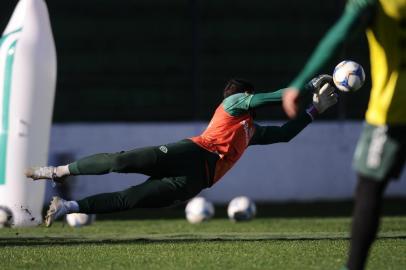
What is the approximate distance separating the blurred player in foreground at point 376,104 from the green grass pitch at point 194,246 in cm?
160

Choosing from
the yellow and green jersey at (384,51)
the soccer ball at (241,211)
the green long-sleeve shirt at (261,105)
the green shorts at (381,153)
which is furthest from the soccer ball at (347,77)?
the soccer ball at (241,211)

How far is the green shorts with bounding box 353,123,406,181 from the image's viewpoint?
6.16 m

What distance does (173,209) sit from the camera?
1792 centimetres

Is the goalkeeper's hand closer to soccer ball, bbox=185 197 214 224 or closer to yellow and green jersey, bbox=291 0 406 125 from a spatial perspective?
yellow and green jersey, bbox=291 0 406 125

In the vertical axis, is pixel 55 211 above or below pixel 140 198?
below

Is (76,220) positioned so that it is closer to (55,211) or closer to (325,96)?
(55,211)

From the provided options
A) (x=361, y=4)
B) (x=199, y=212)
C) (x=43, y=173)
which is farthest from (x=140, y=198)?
(x=199, y=212)

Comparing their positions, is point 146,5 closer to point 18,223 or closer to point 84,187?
point 84,187

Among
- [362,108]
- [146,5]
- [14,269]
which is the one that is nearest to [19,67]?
[14,269]

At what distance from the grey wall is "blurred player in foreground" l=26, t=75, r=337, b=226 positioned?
28.5 ft

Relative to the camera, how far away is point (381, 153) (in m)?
6.19

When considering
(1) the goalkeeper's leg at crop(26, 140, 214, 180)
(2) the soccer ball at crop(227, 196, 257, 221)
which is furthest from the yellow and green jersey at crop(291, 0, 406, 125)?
(2) the soccer ball at crop(227, 196, 257, 221)

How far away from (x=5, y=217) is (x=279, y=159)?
7.96m

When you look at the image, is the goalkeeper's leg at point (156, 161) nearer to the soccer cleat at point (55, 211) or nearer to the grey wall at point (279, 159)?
the soccer cleat at point (55, 211)
